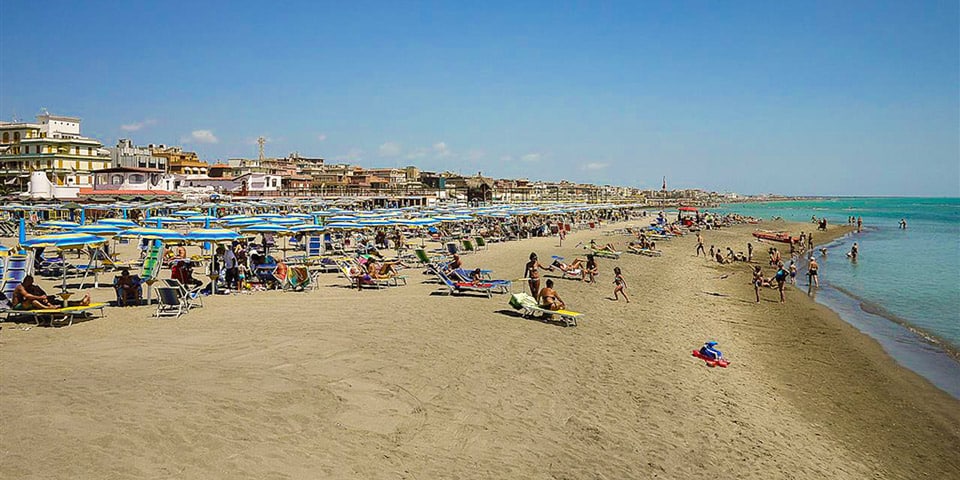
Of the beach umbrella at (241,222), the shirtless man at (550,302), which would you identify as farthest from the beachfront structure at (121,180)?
the shirtless man at (550,302)

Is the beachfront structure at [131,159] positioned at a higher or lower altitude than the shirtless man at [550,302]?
higher

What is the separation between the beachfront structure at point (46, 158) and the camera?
44562 mm

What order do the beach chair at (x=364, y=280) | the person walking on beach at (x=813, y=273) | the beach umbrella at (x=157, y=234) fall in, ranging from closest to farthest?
the beach umbrella at (x=157, y=234), the beach chair at (x=364, y=280), the person walking on beach at (x=813, y=273)

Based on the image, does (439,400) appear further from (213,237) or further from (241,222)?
(241,222)

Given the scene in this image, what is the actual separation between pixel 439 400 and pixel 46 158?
165ft

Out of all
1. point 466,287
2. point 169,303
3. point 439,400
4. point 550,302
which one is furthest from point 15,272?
point 550,302

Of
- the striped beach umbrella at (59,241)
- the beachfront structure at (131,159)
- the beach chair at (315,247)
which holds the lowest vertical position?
the beach chair at (315,247)

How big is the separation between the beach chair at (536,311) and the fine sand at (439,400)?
0.22 meters

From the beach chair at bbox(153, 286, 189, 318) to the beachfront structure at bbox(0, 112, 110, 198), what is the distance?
1595 inches

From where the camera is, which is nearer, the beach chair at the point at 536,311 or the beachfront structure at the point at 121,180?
the beach chair at the point at 536,311

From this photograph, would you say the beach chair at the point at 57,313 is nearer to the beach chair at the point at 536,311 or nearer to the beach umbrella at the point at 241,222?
the beach chair at the point at 536,311

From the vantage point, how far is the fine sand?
436 cm

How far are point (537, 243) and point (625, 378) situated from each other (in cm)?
1967

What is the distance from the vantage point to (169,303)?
30.0ft
